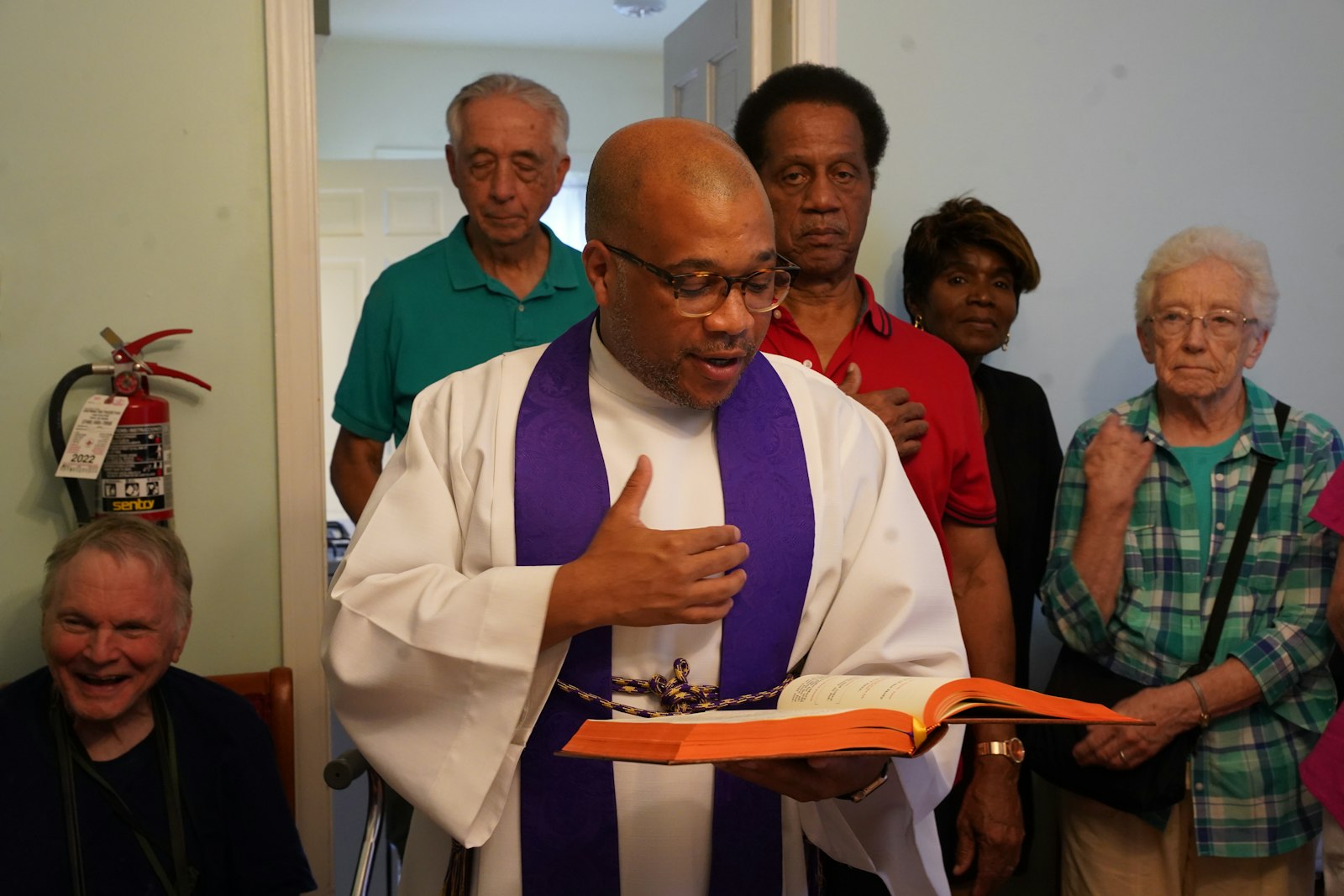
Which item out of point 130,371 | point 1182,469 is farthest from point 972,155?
point 130,371

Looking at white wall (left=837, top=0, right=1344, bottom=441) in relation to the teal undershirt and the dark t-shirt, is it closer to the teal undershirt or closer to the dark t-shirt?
the teal undershirt

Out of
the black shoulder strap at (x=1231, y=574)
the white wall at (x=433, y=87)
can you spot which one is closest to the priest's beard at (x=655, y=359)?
the black shoulder strap at (x=1231, y=574)

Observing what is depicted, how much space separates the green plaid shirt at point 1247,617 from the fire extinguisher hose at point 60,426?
2.22 meters

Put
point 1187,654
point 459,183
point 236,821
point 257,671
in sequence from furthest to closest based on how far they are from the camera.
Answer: point 257,671
point 459,183
point 1187,654
point 236,821

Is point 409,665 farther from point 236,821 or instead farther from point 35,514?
point 35,514

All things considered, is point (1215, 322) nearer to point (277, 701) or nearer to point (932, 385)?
point (932, 385)

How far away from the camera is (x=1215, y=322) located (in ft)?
8.77

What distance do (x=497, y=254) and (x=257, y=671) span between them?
119 cm

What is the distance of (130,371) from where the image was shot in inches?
115

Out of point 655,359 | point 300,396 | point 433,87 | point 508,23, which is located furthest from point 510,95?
point 433,87

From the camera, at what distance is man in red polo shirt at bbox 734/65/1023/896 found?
7.75 feet

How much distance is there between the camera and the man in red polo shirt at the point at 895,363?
7.75 ft

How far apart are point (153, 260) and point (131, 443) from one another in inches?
18.5

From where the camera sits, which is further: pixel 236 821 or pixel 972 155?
pixel 972 155
